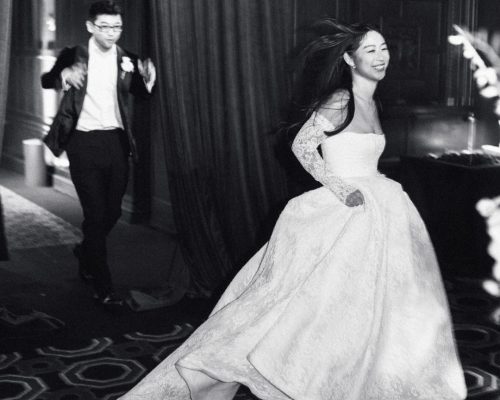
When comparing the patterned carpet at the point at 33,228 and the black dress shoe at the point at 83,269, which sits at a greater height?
the black dress shoe at the point at 83,269

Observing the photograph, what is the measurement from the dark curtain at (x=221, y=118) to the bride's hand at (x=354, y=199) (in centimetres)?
177

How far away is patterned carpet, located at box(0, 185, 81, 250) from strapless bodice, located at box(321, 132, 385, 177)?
3243 millimetres

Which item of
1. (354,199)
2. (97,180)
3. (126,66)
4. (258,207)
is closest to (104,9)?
Answer: (126,66)

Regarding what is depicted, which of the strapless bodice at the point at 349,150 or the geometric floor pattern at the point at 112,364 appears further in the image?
the geometric floor pattern at the point at 112,364

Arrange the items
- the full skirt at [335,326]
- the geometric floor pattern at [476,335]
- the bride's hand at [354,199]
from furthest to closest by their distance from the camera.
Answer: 1. the geometric floor pattern at [476,335]
2. the bride's hand at [354,199]
3. the full skirt at [335,326]

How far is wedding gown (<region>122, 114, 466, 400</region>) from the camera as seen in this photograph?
9.45 ft

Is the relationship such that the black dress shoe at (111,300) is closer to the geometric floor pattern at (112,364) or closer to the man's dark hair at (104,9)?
the geometric floor pattern at (112,364)

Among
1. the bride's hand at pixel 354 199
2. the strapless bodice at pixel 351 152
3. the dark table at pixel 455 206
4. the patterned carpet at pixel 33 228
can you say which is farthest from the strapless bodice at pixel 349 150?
the patterned carpet at pixel 33 228

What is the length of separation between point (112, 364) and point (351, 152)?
127 centimetres

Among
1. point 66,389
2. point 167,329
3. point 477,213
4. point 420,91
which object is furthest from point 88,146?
point 420,91

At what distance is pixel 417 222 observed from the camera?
311cm

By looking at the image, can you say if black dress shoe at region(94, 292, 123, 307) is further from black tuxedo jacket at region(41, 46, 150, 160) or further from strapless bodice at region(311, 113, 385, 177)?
strapless bodice at region(311, 113, 385, 177)

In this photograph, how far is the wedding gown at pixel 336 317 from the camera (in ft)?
9.45

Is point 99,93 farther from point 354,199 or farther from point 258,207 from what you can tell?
point 354,199
